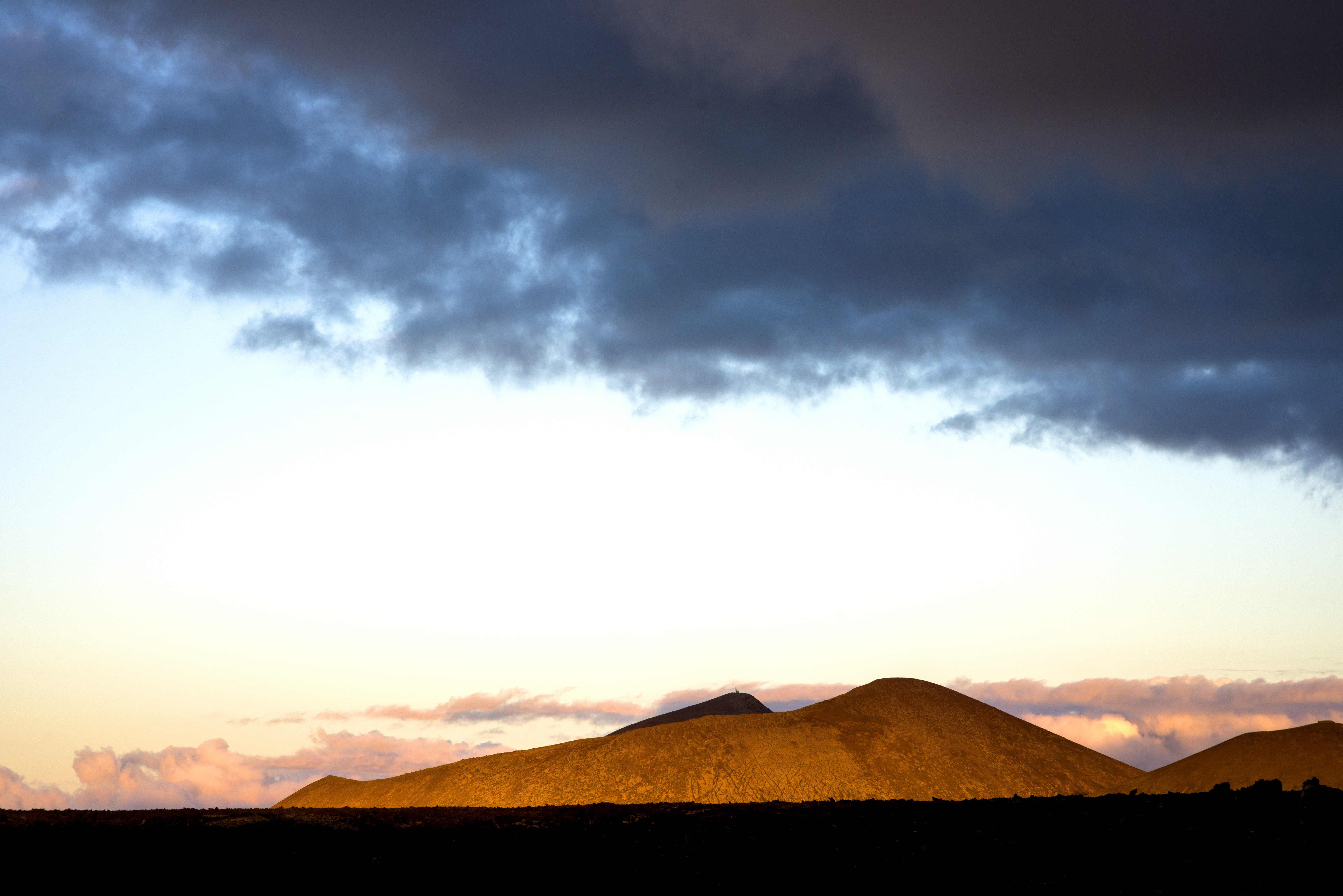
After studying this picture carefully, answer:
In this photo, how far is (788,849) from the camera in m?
37.1

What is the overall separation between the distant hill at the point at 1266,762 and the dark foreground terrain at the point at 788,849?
Result: 118 feet

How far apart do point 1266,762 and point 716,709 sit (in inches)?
3145

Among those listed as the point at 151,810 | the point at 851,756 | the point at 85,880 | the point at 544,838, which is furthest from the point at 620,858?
the point at 851,756

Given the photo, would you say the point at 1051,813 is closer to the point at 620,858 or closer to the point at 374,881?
the point at 620,858

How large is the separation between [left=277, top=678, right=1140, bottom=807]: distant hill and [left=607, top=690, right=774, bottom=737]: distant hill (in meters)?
37.6

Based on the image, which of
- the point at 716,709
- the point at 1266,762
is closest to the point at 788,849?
the point at 1266,762

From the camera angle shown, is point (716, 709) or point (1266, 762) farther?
point (716, 709)

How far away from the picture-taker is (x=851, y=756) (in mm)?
91188

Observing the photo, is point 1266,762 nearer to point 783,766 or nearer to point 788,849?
point 783,766

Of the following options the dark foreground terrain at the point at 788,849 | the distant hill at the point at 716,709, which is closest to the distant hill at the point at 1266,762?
the dark foreground terrain at the point at 788,849

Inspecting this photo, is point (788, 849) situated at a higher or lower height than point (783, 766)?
lower

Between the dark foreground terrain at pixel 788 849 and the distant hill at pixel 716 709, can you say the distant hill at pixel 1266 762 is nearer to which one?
the dark foreground terrain at pixel 788 849

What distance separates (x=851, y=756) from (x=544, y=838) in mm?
55015

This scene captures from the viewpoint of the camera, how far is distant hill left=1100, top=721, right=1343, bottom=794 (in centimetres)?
7031
